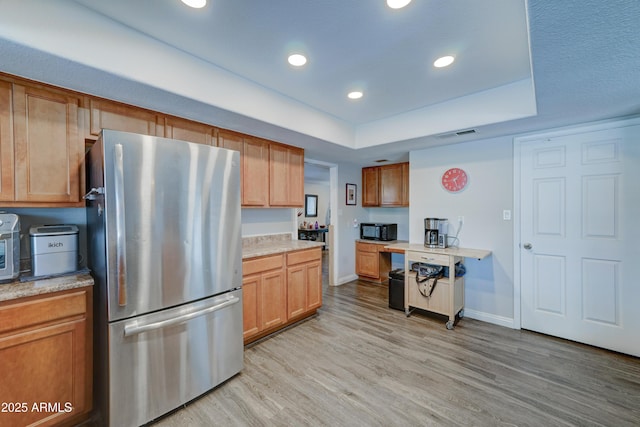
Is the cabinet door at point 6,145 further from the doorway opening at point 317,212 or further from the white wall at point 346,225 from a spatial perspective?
the doorway opening at point 317,212

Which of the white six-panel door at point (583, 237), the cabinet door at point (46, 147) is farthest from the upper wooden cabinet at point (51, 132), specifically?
the white six-panel door at point (583, 237)

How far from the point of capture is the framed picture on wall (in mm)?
5016

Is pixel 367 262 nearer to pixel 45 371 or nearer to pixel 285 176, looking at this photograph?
pixel 285 176

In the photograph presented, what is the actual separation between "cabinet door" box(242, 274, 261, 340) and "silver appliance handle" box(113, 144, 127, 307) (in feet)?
3.49

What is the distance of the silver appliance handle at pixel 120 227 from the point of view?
5.06 ft

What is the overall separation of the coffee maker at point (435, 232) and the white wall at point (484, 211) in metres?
0.09

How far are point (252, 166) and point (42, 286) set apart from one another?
195 centimetres

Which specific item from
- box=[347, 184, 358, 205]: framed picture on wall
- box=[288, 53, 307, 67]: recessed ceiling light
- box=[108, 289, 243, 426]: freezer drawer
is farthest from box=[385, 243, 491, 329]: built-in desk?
box=[288, 53, 307, 67]: recessed ceiling light

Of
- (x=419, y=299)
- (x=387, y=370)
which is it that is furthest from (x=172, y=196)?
(x=419, y=299)

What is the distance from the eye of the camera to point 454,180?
3514 mm

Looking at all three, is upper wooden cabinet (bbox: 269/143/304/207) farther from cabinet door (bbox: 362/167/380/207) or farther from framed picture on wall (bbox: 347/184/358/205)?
cabinet door (bbox: 362/167/380/207)

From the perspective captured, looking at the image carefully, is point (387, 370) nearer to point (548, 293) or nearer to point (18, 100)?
point (548, 293)

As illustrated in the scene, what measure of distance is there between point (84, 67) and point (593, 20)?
2.70 meters

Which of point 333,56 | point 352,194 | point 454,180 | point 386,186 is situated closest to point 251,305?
point 333,56
